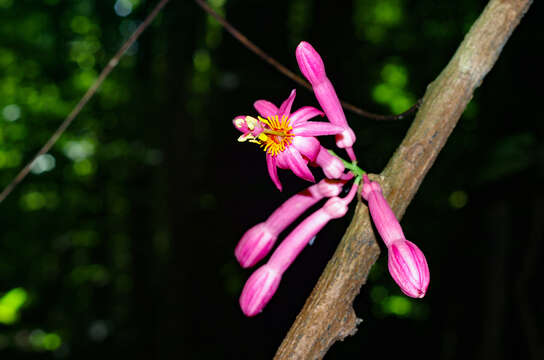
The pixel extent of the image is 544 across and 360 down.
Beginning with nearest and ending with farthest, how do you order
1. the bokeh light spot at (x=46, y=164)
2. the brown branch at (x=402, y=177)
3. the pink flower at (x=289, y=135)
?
1. the brown branch at (x=402, y=177)
2. the pink flower at (x=289, y=135)
3. the bokeh light spot at (x=46, y=164)

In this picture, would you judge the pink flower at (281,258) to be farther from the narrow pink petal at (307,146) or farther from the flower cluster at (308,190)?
the narrow pink petal at (307,146)

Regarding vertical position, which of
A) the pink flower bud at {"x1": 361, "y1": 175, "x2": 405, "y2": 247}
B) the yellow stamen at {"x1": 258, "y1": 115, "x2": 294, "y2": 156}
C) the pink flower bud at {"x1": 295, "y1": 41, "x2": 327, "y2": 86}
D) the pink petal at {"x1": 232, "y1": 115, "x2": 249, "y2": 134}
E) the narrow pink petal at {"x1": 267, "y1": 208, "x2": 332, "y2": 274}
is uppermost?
the pink flower bud at {"x1": 295, "y1": 41, "x2": 327, "y2": 86}

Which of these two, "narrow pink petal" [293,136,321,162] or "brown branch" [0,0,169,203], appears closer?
"narrow pink petal" [293,136,321,162]

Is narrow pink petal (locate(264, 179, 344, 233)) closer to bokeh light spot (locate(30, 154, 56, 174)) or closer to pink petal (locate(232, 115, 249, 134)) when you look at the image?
pink petal (locate(232, 115, 249, 134))

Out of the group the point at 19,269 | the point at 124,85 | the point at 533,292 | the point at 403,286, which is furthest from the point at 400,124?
the point at 19,269

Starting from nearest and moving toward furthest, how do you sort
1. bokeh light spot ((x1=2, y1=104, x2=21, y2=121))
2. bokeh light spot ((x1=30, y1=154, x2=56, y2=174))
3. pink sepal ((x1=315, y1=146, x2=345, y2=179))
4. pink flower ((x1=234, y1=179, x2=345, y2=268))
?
pink sepal ((x1=315, y1=146, x2=345, y2=179))
pink flower ((x1=234, y1=179, x2=345, y2=268))
bokeh light spot ((x1=30, y1=154, x2=56, y2=174))
bokeh light spot ((x1=2, y1=104, x2=21, y2=121))

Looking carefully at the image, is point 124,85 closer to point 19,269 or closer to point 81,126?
point 81,126

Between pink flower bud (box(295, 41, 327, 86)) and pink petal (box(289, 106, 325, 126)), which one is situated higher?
pink flower bud (box(295, 41, 327, 86))

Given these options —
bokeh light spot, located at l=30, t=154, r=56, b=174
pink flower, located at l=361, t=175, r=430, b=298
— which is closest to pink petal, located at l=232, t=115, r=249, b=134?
pink flower, located at l=361, t=175, r=430, b=298

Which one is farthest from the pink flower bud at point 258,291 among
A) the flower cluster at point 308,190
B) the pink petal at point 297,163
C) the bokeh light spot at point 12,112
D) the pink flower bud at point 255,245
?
the bokeh light spot at point 12,112
